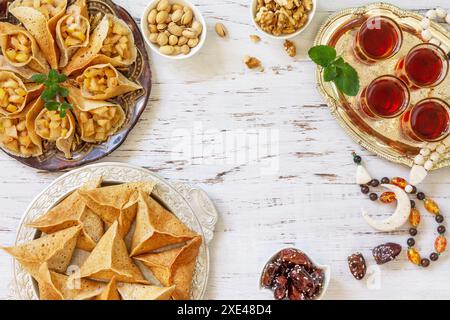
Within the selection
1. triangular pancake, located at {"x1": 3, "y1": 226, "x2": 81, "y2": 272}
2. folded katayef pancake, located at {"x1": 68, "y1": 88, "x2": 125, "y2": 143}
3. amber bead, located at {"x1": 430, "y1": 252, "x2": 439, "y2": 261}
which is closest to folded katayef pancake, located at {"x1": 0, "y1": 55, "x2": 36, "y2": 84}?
folded katayef pancake, located at {"x1": 68, "y1": 88, "x2": 125, "y2": 143}

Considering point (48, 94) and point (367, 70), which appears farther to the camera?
point (367, 70)

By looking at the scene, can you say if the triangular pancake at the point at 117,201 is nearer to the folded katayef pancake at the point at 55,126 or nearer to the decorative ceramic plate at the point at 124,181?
the decorative ceramic plate at the point at 124,181

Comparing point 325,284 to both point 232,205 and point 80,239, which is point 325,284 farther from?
point 80,239

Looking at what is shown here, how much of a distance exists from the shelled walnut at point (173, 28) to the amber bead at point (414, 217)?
0.82m

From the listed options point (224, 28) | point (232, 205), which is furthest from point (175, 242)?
point (224, 28)

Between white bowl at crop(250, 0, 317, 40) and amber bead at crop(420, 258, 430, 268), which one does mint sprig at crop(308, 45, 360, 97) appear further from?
amber bead at crop(420, 258, 430, 268)

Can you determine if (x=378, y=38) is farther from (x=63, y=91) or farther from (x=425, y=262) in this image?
(x=63, y=91)

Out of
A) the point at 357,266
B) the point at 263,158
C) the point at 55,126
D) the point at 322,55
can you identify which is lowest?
the point at 357,266

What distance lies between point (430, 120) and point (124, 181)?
905 mm

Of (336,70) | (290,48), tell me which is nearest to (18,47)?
(290,48)

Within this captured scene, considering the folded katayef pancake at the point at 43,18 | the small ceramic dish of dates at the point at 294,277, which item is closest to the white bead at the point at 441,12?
the small ceramic dish of dates at the point at 294,277

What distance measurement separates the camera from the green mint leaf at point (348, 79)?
1798mm

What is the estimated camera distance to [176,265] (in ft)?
5.88

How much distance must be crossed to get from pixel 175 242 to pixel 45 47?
0.67m
